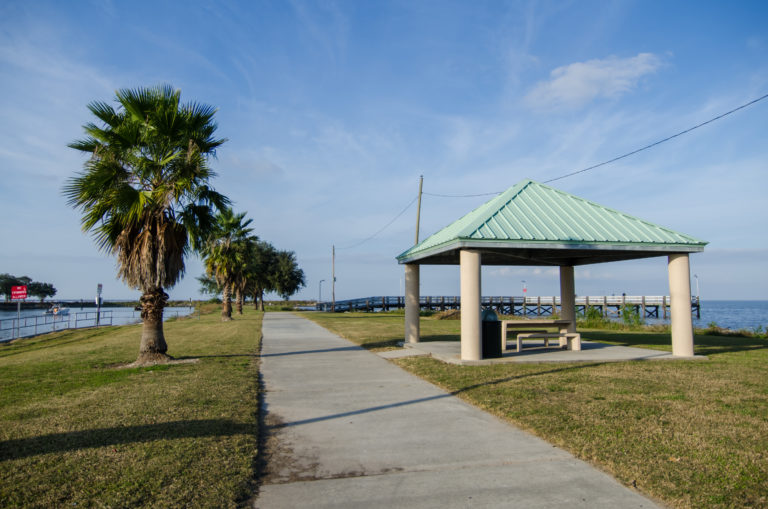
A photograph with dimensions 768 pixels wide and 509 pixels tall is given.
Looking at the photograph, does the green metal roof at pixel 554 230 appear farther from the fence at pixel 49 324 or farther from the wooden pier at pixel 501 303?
the wooden pier at pixel 501 303

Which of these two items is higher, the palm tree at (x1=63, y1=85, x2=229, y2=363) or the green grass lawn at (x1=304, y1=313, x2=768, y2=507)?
the palm tree at (x1=63, y1=85, x2=229, y2=363)

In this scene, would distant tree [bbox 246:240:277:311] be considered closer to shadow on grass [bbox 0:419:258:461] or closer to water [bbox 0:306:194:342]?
water [bbox 0:306:194:342]

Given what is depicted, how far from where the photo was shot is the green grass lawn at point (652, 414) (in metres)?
4.25

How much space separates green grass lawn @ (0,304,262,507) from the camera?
396 cm

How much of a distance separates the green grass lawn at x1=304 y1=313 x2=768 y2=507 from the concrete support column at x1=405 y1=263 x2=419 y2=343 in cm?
369

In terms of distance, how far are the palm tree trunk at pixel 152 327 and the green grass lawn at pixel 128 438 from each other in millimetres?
1132

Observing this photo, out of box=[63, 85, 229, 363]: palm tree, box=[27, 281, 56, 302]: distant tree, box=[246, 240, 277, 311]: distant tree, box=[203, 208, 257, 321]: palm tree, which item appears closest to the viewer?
box=[63, 85, 229, 363]: palm tree

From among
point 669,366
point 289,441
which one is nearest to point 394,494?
point 289,441

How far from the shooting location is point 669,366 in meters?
11.0

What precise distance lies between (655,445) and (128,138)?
453 inches

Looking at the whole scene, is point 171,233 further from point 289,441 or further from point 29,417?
point 289,441

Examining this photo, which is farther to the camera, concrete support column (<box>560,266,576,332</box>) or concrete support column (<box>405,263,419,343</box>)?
concrete support column (<box>560,266,576,332</box>)

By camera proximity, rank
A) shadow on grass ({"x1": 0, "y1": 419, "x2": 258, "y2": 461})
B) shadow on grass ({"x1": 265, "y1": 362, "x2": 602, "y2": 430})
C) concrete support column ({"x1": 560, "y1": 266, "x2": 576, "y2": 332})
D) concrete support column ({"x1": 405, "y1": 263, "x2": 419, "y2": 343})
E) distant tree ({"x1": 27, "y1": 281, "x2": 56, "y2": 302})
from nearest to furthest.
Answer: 1. shadow on grass ({"x1": 0, "y1": 419, "x2": 258, "y2": 461})
2. shadow on grass ({"x1": 265, "y1": 362, "x2": 602, "y2": 430})
3. concrete support column ({"x1": 405, "y1": 263, "x2": 419, "y2": 343})
4. concrete support column ({"x1": 560, "y1": 266, "x2": 576, "y2": 332})
5. distant tree ({"x1": 27, "y1": 281, "x2": 56, "y2": 302})

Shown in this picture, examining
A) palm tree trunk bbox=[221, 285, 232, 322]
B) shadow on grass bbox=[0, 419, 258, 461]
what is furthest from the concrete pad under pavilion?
palm tree trunk bbox=[221, 285, 232, 322]
